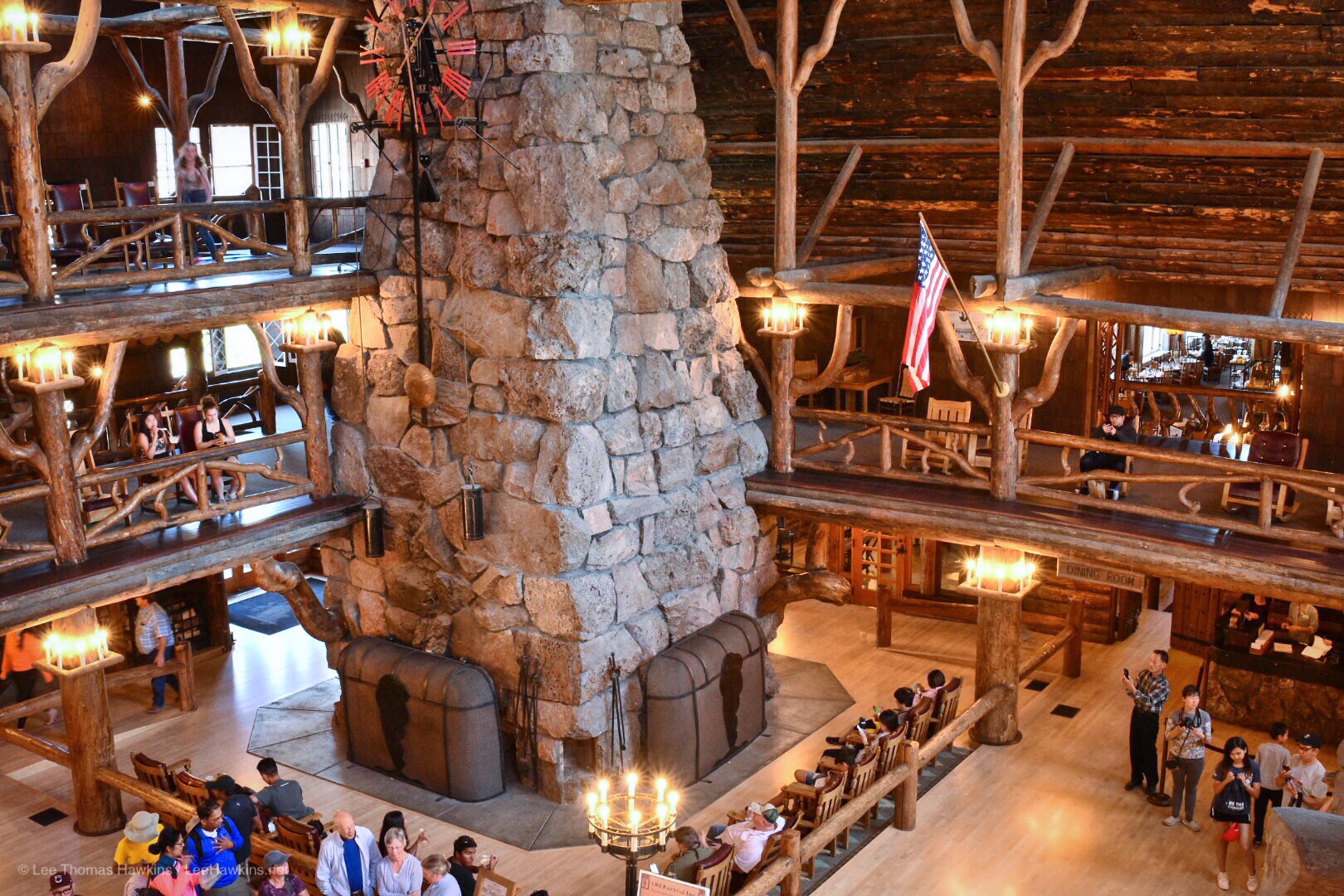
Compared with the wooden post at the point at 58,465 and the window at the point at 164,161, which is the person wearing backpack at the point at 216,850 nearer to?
the wooden post at the point at 58,465

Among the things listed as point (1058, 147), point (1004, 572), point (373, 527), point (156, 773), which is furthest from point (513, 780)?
point (1058, 147)

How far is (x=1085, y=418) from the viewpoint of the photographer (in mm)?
15492

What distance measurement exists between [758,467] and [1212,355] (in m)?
9.93

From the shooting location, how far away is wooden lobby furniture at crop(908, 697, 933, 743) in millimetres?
11828

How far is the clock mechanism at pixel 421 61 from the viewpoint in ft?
36.4

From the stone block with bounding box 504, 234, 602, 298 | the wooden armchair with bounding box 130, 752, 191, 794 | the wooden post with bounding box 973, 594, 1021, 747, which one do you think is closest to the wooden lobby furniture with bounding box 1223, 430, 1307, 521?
the wooden post with bounding box 973, 594, 1021, 747

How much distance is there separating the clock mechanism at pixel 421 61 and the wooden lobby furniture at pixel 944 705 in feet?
23.0

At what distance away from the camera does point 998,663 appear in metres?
12.7

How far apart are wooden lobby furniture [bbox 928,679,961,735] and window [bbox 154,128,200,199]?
1159 cm

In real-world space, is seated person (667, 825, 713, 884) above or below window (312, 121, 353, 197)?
below

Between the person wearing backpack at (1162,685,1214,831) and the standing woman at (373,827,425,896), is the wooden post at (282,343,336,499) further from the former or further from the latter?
the person wearing backpack at (1162,685,1214,831)

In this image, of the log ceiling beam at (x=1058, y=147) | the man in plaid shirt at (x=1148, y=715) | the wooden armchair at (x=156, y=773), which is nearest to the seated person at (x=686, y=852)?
the man in plaid shirt at (x=1148, y=715)

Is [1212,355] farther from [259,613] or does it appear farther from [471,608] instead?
[259,613]

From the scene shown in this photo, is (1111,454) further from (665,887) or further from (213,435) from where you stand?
(213,435)
